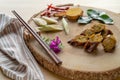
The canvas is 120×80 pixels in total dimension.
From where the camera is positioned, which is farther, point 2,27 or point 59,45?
point 2,27

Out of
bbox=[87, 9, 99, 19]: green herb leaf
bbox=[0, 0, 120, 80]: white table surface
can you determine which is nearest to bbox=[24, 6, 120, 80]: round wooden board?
bbox=[87, 9, 99, 19]: green herb leaf

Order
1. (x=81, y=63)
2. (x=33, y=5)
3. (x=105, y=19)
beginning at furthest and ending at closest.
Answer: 1. (x=33, y=5)
2. (x=105, y=19)
3. (x=81, y=63)

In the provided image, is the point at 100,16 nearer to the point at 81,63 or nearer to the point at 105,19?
the point at 105,19

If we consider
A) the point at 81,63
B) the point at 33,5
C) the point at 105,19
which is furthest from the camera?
the point at 33,5

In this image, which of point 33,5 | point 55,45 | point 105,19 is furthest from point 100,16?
point 33,5

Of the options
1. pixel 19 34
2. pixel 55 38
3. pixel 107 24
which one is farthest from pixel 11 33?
pixel 107 24

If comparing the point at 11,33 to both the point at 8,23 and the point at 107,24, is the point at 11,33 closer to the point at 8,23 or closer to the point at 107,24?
the point at 8,23

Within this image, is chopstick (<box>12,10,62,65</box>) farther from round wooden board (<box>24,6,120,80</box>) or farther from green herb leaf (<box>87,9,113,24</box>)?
green herb leaf (<box>87,9,113,24</box>)

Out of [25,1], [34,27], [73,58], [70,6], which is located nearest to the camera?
[73,58]

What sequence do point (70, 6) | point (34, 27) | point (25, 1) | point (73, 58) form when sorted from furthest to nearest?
point (25, 1)
point (70, 6)
point (34, 27)
point (73, 58)
